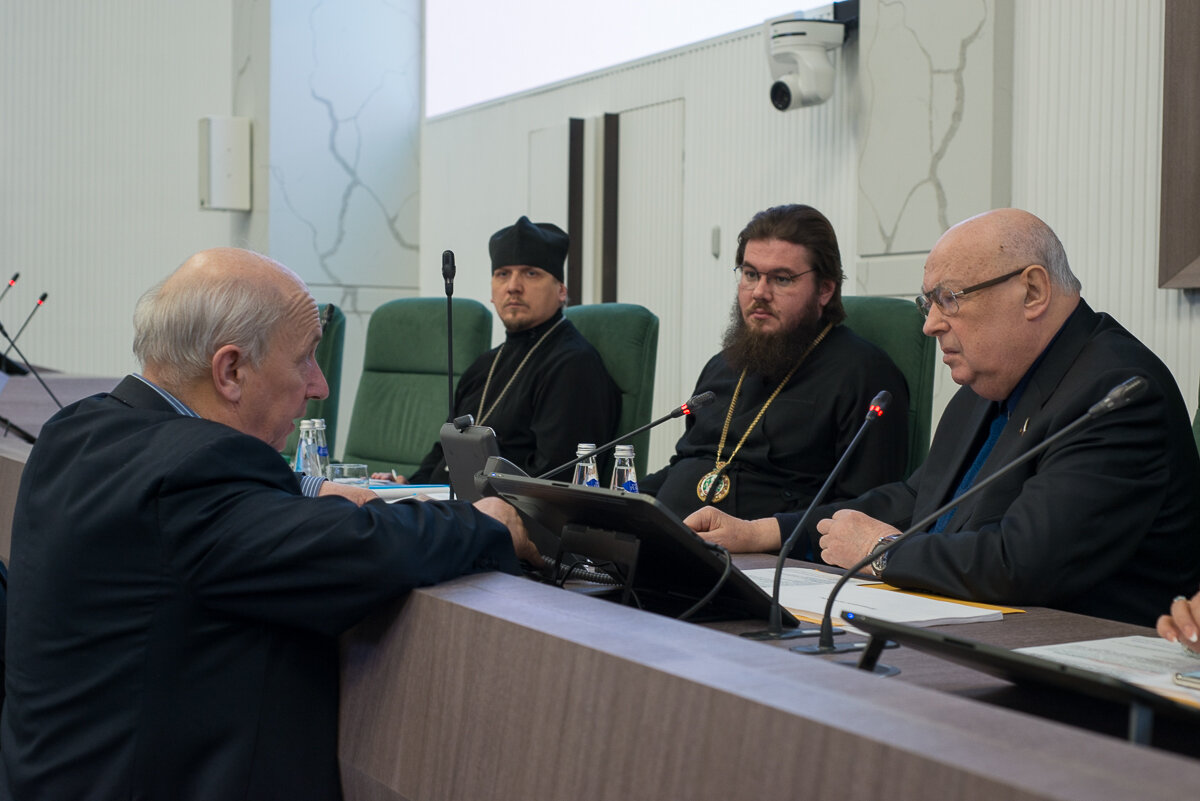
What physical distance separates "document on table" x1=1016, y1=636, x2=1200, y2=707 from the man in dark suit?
25.5 inches

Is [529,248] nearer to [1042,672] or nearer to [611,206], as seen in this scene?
[611,206]

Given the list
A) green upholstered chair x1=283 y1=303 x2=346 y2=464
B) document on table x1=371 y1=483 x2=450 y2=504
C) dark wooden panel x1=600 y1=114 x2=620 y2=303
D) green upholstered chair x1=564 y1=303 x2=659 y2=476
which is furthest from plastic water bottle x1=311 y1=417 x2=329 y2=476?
dark wooden panel x1=600 y1=114 x2=620 y2=303

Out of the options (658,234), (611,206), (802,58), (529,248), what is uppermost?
(802,58)

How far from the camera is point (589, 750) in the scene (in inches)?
41.4

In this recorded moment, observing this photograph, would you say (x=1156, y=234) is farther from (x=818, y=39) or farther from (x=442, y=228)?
(x=442, y=228)

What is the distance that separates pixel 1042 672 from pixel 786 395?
6.60 ft

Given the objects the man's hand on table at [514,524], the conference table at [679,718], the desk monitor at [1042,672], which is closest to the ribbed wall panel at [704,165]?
the man's hand on table at [514,524]

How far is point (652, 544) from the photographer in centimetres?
146

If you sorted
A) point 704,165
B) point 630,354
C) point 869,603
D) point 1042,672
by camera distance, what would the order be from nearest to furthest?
point 1042,672 < point 869,603 < point 630,354 < point 704,165

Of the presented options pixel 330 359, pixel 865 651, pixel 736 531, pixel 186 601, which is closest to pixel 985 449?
pixel 736 531

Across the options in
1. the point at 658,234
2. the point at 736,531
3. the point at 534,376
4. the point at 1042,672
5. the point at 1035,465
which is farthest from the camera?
the point at 658,234

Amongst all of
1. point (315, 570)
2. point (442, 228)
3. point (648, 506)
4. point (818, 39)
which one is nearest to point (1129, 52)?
point (818, 39)

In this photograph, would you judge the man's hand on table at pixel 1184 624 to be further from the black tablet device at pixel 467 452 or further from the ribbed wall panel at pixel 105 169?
the ribbed wall panel at pixel 105 169

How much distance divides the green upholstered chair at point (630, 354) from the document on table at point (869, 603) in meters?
1.69
